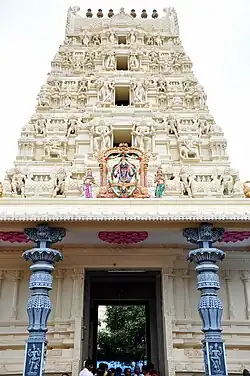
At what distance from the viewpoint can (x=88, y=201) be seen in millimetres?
8969

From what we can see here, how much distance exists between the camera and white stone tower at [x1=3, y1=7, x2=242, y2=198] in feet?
39.8

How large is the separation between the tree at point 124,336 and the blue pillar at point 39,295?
22.0 metres

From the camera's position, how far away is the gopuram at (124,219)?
7762 millimetres

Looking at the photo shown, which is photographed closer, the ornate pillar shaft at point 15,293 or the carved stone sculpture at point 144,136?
the ornate pillar shaft at point 15,293

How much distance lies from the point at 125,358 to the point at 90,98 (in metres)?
22.0

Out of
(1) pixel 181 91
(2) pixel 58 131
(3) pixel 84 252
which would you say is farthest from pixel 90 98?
(3) pixel 84 252

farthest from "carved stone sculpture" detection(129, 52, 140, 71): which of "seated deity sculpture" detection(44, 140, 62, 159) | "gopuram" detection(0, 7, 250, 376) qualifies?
"seated deity sculpture" detection(44, 140, 62, 159)

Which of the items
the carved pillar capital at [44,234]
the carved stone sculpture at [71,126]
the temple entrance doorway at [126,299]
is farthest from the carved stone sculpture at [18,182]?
the carved pillar capital at [44,234]

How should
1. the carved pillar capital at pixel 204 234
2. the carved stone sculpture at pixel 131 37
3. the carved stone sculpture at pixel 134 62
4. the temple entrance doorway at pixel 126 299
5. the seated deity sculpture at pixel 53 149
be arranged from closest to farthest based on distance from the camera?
the carved pillar capital at pixel 204 234
the temple entrance doorway at pixel 126 299
the seated deity sculpture at pixel 53 149
the carved stone sculpture at pixel 134 62
the carved stone sculpture at pixel 131 37

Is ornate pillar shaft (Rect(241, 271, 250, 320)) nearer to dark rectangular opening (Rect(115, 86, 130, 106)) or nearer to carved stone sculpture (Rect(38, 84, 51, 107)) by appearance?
dark rectangular opening (Rect(115, 86, 130, 106))

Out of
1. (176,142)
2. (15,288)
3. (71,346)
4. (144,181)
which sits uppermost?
(176,142)

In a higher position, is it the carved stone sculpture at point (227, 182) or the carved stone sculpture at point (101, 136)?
the carved stone sculpture at point (101, 136)

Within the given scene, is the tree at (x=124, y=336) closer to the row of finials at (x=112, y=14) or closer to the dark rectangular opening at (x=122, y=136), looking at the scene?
the dark rectangular opening at (x=122, y=136)

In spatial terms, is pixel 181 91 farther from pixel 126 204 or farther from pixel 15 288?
pixel 15 288
